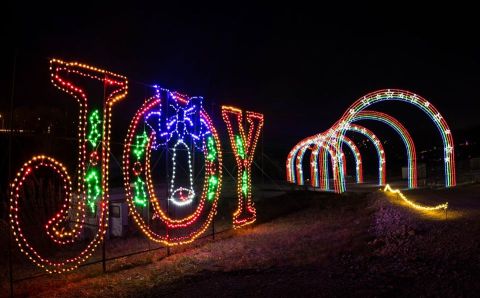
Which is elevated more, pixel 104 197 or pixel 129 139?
pixel 129 139

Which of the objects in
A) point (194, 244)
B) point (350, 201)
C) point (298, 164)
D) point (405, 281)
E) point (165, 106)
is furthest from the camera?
point (298, 164)

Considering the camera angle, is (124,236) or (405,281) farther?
(124,236)

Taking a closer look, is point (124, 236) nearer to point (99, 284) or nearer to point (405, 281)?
point (99, 284)

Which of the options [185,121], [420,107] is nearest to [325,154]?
[420,107]

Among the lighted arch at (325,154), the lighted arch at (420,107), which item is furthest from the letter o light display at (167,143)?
the lighted arch at (325,154)

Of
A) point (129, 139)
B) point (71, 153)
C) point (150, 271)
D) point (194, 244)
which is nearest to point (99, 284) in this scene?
point (150, 271)

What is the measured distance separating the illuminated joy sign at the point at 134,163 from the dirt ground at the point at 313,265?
0.60 meters

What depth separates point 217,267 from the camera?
24.0 feet

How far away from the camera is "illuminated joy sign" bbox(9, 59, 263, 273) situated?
22.3 ft

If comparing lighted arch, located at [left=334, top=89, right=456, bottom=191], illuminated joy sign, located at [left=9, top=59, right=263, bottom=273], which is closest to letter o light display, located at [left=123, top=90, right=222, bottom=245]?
illuminated joy sign, located at [left=9, top=59, right=263, bottom=273]

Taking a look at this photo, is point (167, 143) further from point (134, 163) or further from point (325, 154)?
point (325, 154)

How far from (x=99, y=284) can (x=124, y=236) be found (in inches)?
160

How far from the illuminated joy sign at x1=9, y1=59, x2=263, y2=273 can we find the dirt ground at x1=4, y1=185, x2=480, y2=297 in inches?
23.5

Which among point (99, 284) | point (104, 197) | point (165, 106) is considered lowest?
point (99, 284)
